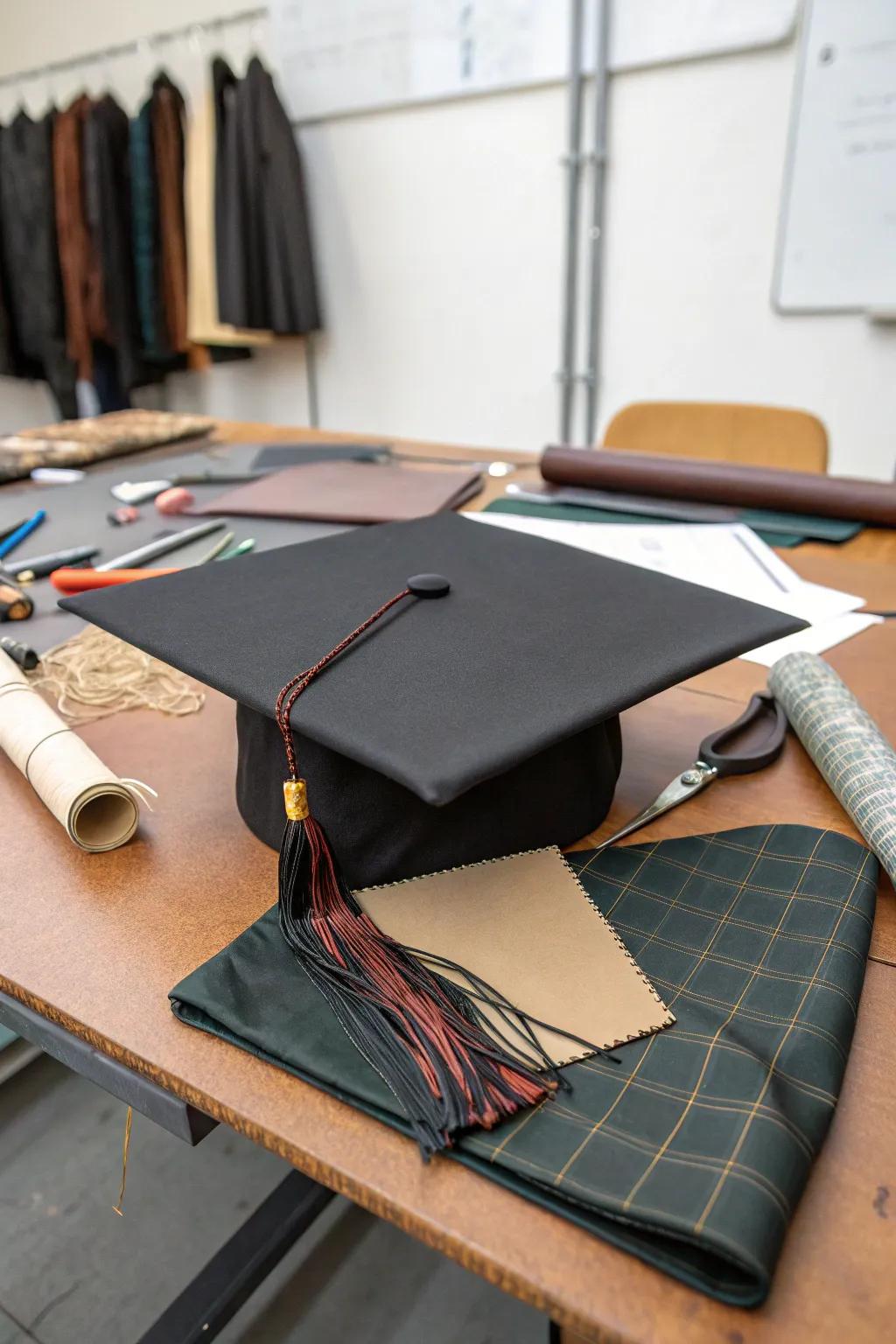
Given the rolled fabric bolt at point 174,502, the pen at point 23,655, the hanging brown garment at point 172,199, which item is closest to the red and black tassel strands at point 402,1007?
the pen at point 23,655

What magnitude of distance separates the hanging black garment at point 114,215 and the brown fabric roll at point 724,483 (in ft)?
7.72

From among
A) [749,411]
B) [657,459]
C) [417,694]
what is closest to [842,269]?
[749,411]

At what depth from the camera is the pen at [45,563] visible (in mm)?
1028

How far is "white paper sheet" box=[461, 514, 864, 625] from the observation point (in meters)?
0.94

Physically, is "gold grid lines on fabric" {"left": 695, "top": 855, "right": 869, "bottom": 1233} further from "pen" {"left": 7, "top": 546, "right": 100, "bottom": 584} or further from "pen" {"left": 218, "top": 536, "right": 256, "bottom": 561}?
"pen" {"left": 7, "top": 546, "right": 100, "bottom": 584}

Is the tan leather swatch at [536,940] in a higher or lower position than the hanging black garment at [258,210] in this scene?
lower

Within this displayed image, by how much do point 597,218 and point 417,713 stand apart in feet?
8.23

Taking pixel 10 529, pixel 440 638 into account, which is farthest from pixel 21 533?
pixel 440 638

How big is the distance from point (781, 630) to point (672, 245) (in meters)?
2.26

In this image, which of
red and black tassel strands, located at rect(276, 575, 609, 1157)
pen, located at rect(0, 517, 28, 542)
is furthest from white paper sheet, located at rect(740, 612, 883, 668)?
pen, located at rect(0, 517, 28, 542)

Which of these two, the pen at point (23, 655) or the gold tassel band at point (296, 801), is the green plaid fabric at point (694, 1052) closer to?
the gold tassel band at point (296, 801)

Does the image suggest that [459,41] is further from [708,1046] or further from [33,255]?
[708,1046]

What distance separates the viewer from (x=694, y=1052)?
394mm

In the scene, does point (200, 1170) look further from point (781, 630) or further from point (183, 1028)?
point (781, 630)
